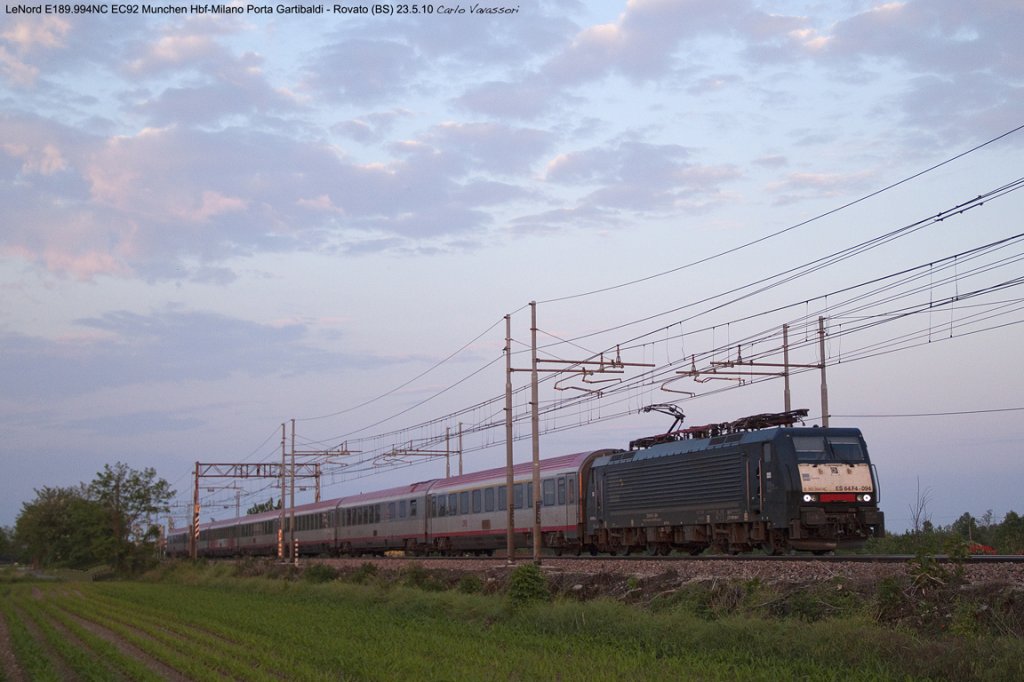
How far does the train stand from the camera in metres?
28.8

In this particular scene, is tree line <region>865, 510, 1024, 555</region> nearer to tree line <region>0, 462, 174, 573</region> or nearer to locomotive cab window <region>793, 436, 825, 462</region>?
locomotive cab window <region>793, 436, 825, 462</region>

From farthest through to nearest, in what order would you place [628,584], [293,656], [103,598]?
1. [103,598]
2. [628,584]
3. [293,656]

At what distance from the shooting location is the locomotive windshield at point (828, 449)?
95.0 ft

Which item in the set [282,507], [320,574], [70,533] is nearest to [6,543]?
[70,533]

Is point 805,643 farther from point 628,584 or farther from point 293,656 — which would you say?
point 293,656

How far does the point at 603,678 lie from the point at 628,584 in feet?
29.5

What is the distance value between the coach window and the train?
5 centimetres

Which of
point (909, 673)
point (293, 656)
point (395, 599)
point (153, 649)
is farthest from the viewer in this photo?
point (395, 599)

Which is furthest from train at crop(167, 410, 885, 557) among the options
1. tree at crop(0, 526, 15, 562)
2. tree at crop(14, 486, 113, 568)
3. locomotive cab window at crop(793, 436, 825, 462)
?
tree at crop(0, 526, 15, 562)

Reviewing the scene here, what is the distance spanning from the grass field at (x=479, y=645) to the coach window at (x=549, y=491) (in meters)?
11.4

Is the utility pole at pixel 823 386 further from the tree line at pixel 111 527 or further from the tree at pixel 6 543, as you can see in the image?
the tree at pixel 6 543

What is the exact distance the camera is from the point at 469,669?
17.2 m

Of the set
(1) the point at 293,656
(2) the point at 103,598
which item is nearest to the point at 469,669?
(1) the point at 293,656

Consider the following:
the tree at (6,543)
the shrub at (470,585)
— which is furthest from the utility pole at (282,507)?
the tree at (6,543)
